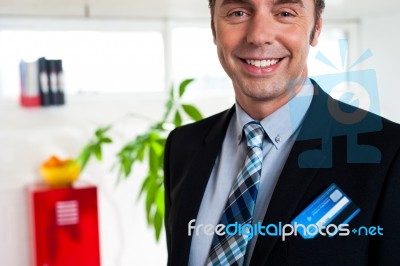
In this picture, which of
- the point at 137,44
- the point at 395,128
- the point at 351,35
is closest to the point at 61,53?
the point at 137,44

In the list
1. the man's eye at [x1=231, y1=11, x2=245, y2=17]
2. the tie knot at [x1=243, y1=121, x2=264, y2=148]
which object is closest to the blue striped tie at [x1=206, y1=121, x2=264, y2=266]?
the tie knot at [x1=243, y1=121, x2=264, y2=148]

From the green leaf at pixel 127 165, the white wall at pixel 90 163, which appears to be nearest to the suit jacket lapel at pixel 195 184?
the green leaf at pixel 127 165

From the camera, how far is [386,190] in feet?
2.63

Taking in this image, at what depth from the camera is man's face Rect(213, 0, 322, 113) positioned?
0.91 metres

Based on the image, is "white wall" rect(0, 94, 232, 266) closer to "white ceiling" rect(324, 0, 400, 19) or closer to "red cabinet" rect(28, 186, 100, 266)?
"red cabinet" rect(28, 186, 100, 266)

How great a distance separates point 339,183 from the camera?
86cm

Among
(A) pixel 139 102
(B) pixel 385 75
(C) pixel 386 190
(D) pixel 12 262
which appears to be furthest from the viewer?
(A) pixel 139 102

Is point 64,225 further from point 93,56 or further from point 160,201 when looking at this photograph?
point 93,56

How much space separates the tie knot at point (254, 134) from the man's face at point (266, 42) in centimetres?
5

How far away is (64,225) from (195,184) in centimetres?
187

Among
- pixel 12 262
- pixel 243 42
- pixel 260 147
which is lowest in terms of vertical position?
pixel 12 262

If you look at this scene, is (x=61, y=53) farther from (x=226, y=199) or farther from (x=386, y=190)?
(x=386, y=190)

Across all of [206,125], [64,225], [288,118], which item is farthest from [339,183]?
[64,225]

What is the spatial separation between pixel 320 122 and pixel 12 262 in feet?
8.28
